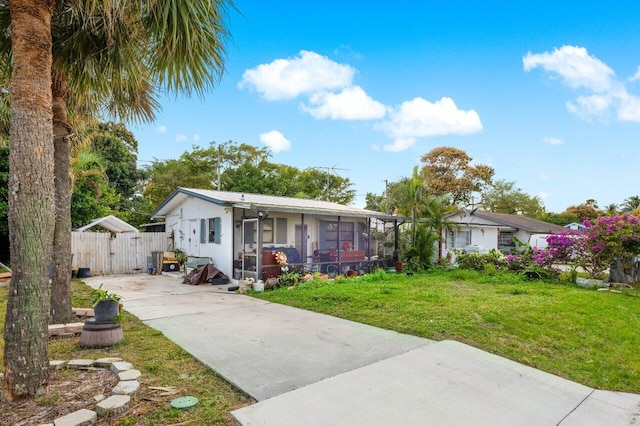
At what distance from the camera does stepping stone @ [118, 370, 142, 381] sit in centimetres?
351

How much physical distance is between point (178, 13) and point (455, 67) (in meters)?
12.4

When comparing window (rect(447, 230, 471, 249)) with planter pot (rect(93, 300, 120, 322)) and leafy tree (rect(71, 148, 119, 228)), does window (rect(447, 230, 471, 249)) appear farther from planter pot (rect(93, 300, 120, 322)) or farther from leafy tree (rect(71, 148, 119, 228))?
planter pot (rect(93, 300, 120, 322))

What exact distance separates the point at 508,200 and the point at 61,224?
4103 centimetres

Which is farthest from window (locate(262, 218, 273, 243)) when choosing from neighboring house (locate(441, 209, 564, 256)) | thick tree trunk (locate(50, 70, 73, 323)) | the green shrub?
neighboring house (locate(441, 209, 564, 256))

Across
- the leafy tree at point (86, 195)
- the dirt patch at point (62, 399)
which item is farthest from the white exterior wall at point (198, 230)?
the dirt patch at point (62, 399)

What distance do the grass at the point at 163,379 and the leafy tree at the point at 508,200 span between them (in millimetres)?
38583

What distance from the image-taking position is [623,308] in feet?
23.4

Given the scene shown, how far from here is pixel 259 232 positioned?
10.6m

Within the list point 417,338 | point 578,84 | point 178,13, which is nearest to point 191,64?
point 178,13

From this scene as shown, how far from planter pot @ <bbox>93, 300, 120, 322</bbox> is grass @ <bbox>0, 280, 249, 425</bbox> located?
40 cm

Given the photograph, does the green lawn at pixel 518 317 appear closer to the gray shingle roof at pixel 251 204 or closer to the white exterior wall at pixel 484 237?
the gray shingle roof at pixel 251 204

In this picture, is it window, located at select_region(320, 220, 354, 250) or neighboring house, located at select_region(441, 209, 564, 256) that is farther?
neighboring house, located at select_region(441, 209, 564, 256)

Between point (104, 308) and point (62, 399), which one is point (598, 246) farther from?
point (62, 399)

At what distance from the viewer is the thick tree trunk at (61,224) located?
18.2 ft
